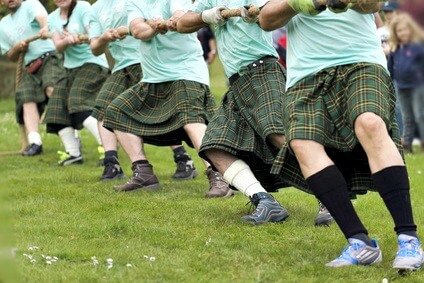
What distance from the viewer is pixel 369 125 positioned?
11.6 ft

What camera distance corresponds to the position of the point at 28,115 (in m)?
9.75

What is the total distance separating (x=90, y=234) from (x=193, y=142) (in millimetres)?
1707

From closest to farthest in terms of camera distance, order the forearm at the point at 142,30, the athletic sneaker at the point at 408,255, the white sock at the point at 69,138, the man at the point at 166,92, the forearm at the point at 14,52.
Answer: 1. the athletic sneaker at the point at 408,255
2. the forearm at the point at 142,30
3. the man at the point at 166,92
4. the white sock at the point at 69,138
5. the forearm at the point at 14,52

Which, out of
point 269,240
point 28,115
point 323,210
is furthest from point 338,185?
point 28,115

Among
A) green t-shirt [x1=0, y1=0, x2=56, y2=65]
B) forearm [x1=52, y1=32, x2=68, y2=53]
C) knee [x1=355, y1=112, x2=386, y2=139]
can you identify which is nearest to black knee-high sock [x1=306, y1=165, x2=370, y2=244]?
knee [x1=355, y1=112, x2=386, y2=139]

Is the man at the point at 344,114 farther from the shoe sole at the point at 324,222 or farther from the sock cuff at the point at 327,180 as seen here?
the shoe sole at the point at 324,222

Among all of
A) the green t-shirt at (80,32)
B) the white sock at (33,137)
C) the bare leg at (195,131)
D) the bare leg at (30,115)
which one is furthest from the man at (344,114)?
the white sock at (33,137)

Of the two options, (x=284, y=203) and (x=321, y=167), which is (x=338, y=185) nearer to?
(x=321, y=167)

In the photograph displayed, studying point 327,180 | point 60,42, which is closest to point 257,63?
point 327,180

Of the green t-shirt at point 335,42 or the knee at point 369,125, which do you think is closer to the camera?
the knee at point 369,125

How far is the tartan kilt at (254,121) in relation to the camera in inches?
198

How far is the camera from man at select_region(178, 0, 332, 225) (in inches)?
197

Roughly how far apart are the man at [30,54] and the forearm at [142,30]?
306 cm

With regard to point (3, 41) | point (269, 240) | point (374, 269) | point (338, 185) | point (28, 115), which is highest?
point (338, 185)
